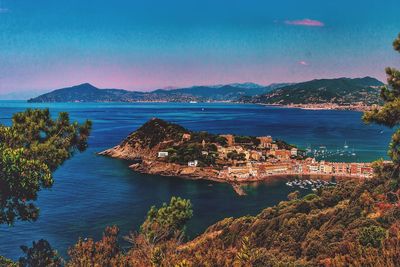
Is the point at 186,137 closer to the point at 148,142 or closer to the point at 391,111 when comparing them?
the point at 148,142

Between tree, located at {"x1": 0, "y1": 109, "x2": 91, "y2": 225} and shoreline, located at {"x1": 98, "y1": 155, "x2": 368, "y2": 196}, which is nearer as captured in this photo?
tree, located at {"x1": 0, "y1": 109, "x2": 91, "y2": 225}

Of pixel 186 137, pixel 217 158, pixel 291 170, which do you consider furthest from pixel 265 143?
pixel 186 137

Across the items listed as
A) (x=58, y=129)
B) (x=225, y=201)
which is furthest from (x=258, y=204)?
(x=58, y=129)

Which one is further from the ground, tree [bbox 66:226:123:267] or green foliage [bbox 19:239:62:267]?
tree [bbox 66:226:123:267]

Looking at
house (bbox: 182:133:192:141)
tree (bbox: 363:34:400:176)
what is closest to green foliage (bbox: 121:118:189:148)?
house (bbox: 182:133:192:141)

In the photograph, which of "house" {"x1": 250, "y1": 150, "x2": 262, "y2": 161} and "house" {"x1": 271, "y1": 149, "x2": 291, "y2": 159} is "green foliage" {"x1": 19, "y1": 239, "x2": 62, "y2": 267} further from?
"house" {"x1": 271, "y1": 149, "x2": 291, "y2": 159}

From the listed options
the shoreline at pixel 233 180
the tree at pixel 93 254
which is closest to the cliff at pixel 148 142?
the shoreline at pixel 233 180

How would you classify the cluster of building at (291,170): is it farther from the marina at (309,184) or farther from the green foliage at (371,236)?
the green foliage at (371,236)

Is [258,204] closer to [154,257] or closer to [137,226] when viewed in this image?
[137,226]
